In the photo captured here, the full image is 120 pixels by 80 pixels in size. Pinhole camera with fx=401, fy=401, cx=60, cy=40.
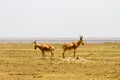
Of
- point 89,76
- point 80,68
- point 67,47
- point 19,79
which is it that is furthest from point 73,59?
point 19,79

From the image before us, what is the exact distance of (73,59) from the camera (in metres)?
34.0

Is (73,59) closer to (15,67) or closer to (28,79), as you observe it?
(15,67)

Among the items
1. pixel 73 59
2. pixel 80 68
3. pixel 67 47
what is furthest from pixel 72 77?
pixel 67 47

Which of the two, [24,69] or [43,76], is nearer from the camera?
[43,76]

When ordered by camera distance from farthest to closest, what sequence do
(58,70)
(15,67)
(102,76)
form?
(15,67)
(58,70)
(102,76)

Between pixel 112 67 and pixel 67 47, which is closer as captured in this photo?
pixel 112 67

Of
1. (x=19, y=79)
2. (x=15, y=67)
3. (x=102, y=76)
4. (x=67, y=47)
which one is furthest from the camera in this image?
(x=67, y=47)

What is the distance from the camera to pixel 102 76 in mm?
23656

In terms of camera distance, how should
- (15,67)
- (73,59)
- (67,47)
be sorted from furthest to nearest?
(67,47), (73,59), (15,67)

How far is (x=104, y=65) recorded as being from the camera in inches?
1188

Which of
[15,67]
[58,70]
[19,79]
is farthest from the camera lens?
[15,67]

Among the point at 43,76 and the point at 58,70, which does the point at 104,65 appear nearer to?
the point at 58,70

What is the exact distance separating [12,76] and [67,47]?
13907 millimetres

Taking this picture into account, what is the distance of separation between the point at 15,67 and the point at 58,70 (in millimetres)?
3540
